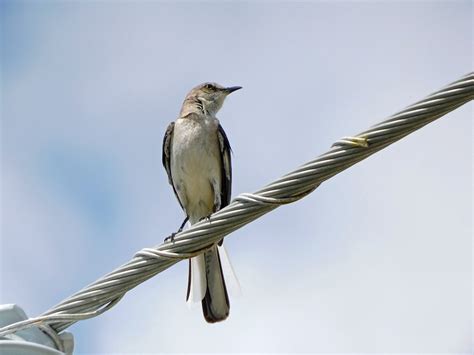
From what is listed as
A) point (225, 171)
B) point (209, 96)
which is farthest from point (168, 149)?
point (209, 96)

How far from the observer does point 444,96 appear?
4.00 m

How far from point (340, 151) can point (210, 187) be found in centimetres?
443

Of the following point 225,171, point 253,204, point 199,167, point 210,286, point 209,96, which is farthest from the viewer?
point 209,96

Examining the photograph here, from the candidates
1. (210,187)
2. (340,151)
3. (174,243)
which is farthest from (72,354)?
(210,187)

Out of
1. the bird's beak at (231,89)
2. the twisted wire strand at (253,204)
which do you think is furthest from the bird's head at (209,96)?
the twisted wire strand at (253,204)

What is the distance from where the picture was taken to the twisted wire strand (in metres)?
4.01

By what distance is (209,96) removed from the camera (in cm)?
955

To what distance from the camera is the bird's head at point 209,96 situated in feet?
30.8

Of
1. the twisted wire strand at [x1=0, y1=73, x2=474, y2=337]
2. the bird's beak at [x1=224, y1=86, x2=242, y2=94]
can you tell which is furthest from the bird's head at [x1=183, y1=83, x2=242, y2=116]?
the twisted wire strand at [x1=0, y1=73, x2=474, y2=337]

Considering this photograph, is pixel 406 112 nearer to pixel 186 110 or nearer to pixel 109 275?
pixel 109 275

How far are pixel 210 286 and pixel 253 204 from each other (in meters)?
3.80

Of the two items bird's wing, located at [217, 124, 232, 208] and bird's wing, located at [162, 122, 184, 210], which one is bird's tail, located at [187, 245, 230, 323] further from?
bird's wing, located at [162, 122, 184, 210]

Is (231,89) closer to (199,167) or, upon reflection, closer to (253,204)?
(199,167)

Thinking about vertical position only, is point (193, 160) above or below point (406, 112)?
above
